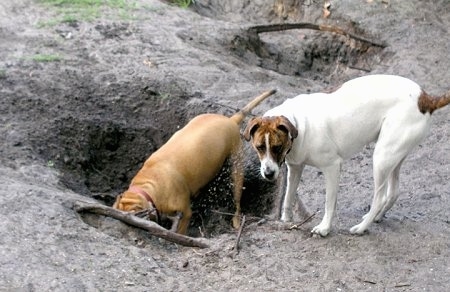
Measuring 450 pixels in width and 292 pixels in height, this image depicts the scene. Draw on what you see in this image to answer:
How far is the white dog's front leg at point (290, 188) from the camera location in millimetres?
6531

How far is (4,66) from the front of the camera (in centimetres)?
907

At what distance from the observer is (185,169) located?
7.44 meters

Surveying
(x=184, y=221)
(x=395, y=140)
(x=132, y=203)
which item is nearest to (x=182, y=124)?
(x=184, y=221)

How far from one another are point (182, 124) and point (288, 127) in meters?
3.17

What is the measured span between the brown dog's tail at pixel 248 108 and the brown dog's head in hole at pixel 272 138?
6.93ft

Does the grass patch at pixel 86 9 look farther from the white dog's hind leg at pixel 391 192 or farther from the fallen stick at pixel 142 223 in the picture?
the white dog's hind leg at pixel 391 192

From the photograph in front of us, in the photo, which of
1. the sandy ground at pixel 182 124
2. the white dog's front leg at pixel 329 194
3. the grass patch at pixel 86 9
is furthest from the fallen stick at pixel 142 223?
the grass patch at pixel 86 9

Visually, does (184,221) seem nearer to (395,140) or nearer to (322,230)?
(322,230)

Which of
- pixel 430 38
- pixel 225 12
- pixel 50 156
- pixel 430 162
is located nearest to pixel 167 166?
pixel 50 156

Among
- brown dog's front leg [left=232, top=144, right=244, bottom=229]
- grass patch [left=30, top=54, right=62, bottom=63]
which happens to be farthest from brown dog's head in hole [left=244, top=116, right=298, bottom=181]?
grass patch [left=30, top=54, right=62, bottom=63]

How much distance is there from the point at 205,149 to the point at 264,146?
1.75 metres

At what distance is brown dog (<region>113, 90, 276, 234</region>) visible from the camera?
7.11 meters

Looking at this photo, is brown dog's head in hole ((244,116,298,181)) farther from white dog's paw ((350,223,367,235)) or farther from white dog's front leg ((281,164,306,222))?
white dog's paw ((350,223,367,235))

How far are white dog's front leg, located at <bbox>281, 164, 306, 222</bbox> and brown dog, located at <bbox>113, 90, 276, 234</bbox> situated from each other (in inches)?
20.2
